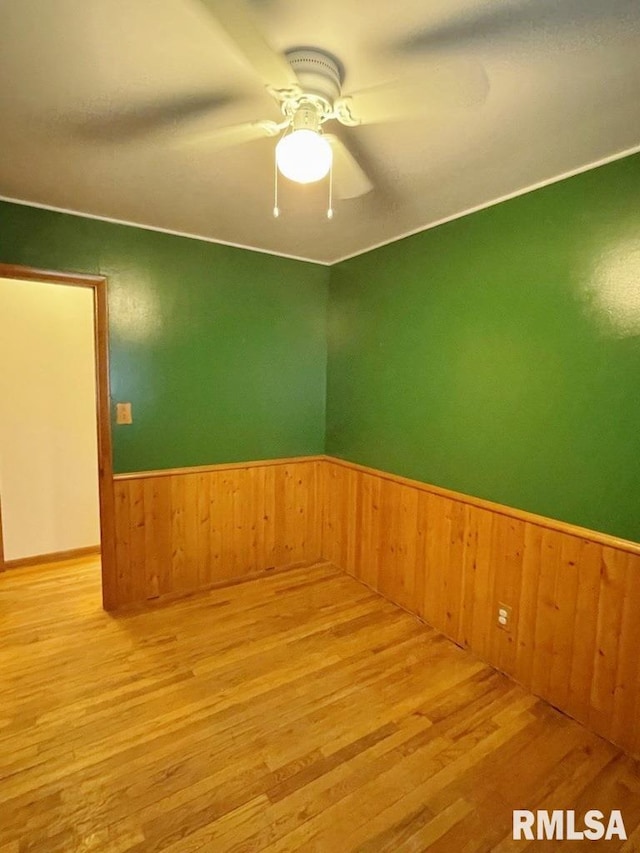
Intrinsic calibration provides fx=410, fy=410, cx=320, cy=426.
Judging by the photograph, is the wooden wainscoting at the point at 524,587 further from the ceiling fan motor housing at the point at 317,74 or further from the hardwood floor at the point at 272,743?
the ceiling fan motor housing at the point at 317,74

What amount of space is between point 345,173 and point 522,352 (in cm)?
123

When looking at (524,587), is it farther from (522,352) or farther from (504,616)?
(522,352)

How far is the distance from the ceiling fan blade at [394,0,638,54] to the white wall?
9.79ft

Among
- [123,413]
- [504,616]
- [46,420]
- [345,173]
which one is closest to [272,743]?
[504,616]

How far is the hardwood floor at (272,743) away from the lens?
139 cm

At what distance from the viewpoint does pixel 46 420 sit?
11.0 ft

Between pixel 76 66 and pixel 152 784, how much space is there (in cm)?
247

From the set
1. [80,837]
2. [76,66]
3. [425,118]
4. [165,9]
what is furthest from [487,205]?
[80,837]

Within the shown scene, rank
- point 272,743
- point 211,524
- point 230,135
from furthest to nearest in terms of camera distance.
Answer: point 211,524, point 272,743, point 230,135

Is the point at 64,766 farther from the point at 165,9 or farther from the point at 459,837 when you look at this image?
the point at 165,9

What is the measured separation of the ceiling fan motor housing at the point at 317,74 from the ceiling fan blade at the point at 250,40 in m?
0.05

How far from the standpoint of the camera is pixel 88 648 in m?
2.31

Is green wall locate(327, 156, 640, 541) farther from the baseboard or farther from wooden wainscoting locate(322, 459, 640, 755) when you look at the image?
the baseboard

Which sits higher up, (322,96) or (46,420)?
(322,96)
